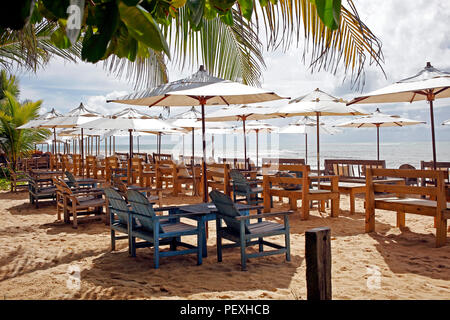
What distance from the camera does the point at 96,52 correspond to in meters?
1.07

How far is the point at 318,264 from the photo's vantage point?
7.13 ft

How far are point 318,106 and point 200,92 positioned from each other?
150 inches

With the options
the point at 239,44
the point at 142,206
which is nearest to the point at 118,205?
the point at 142,206

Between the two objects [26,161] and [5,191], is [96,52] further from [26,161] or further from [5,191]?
[26,161]

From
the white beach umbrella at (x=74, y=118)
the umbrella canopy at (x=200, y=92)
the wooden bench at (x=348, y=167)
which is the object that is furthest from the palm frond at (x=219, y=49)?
the white beach umbrella at (x=74, y=118)

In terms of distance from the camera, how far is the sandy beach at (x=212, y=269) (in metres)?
3.80

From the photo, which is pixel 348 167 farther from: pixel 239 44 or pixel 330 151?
pixel 330 151

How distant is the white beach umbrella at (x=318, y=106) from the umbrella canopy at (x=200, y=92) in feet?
7.11

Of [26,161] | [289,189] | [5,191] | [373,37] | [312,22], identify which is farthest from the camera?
[26,161]

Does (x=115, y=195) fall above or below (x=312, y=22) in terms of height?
below

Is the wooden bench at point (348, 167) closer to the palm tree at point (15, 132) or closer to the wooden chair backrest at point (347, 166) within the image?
the wooden chair backrest at point (347, 166)

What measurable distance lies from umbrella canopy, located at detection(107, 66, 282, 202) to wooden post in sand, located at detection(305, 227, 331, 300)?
3672mm
